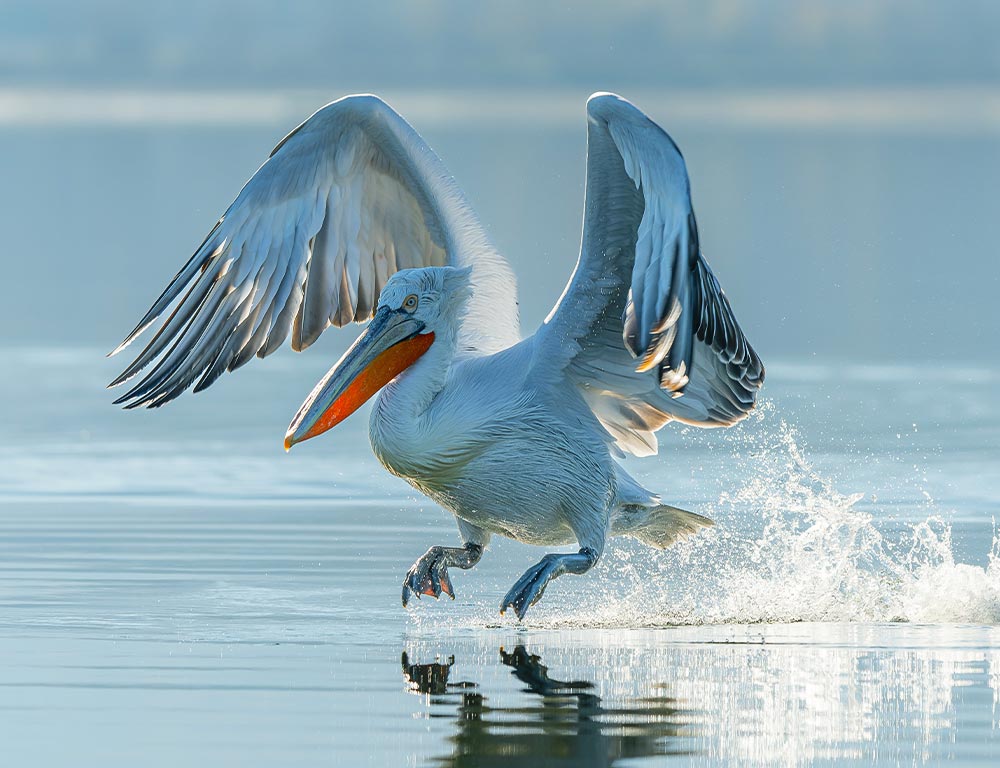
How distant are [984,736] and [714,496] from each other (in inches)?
173

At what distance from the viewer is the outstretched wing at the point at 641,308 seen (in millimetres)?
7043

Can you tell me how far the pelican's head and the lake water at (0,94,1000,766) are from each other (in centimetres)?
67

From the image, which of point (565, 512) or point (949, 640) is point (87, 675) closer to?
point (565, 512)

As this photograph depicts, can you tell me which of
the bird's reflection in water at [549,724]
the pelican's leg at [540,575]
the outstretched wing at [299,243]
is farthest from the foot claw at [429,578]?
the bird's reflection in water at [549,724]

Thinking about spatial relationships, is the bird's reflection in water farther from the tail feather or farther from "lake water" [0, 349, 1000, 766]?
the tail feather

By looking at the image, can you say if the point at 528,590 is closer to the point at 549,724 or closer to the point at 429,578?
the point at 429,578

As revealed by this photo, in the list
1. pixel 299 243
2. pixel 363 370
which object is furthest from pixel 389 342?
pixel 299 243

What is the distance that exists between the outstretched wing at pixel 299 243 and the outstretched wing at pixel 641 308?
0.60 meters

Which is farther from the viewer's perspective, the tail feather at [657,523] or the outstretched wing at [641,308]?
the tail feather at [657,523]

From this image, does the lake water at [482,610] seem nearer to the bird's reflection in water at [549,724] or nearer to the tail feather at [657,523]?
the bird's reflection in water at [549,724]

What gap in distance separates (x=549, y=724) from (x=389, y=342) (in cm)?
231

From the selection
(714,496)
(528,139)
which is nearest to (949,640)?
(714,496)

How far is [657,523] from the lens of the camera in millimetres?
8664

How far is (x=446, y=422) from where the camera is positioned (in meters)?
7.93
